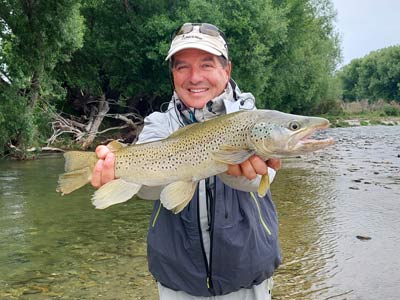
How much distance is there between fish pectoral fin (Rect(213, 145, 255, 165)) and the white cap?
643 mm

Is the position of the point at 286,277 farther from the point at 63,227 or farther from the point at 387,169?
the point at 387,169

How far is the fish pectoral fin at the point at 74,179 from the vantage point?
2.87 metres

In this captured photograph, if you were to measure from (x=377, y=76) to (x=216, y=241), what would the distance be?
4079 inches

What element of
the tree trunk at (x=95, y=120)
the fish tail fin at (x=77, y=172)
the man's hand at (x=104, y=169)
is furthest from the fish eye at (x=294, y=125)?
the tree trunk at (x=95, y=120)

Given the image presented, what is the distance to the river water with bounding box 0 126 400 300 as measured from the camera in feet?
19.2

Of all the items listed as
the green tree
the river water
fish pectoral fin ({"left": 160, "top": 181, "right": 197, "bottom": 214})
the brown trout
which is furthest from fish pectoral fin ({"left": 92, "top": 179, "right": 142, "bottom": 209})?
the green tree

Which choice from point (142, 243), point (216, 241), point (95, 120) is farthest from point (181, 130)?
point (95, 120)

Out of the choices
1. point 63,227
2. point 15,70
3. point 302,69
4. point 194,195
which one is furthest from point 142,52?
point 194,195

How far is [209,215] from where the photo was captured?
106 inches

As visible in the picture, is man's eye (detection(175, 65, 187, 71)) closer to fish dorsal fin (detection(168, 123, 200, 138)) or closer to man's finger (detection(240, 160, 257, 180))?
fish dorsal fin (detection(168, 123, 200, 138))

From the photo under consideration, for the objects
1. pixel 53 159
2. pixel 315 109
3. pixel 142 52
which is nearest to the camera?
pixel 53 159

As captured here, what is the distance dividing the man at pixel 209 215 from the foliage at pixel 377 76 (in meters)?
95.6

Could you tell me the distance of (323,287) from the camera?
19.2 feet

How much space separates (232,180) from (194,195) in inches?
10.6
